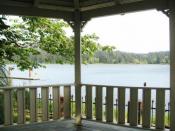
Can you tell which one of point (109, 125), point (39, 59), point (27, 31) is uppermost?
A: point (27, 31)

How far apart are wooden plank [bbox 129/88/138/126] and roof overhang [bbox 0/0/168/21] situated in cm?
161

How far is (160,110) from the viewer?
6.18 m

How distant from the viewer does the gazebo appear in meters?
5.84

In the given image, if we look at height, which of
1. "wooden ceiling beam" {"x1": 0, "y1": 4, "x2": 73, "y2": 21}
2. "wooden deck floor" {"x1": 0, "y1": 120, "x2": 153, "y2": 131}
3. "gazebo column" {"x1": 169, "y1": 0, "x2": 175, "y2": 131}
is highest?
"wooden ceiling beam" {"x1": 0, "y1": 4, "x2": 73, "y2": 21}

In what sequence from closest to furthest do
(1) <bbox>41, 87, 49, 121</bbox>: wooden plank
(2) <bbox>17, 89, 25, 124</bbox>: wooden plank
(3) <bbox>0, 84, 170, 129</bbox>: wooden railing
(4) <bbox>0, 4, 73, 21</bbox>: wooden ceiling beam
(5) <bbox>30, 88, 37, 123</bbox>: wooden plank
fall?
1. (3) <bbox>0, 84, 170, 129</bbox>: wooden railing
2. (4) <bbox>0, 4, 73, 21</bbox>: wooden ceiling beam
3. (2) <bbox>17, 89, 25, 124</bbox>: wooden plank
4. (5) <bbox>30, 88, 37, 123</bbox>: wooden plank
5. (1) <bbox>41, 87, 49, 121</bbox>: wooden plank

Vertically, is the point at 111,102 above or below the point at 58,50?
below

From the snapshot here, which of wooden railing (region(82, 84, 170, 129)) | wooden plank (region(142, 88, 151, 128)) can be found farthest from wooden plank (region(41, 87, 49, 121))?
wooden plank (region(142, 88, 151, 128))

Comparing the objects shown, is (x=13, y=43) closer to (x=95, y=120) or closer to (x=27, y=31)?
(x=27, y=31)

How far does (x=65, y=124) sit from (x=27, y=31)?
4150 mm

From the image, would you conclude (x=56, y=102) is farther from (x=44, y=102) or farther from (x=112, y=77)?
(x=112, y=77)

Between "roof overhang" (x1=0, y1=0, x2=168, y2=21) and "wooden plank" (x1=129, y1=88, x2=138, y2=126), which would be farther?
"wooden plank" (x1=129, y1=88, x2=138, y2=126)

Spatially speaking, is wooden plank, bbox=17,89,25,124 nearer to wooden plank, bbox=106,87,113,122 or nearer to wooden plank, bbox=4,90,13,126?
wooden plank, bbox=4,90,13,126

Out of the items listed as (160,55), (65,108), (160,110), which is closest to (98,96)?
(65,108)

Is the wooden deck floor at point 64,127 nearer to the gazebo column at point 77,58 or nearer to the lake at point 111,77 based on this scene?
the gazebo column at point 77,58
